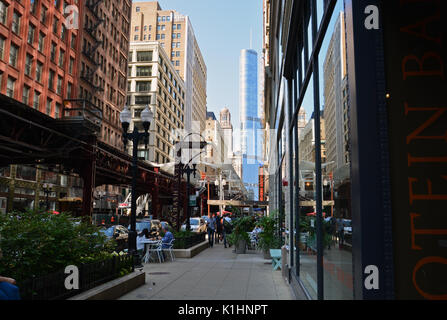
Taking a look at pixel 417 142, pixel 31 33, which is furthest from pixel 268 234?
pixel 31 33

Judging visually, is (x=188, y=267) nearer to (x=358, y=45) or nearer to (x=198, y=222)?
(x=358, y=45)

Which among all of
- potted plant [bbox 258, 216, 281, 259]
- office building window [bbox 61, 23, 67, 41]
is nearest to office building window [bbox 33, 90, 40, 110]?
office building window [bbox 61, 23, 67, 41]

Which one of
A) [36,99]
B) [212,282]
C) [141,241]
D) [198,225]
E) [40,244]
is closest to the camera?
[40,244]

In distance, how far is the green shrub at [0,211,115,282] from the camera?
262 inches

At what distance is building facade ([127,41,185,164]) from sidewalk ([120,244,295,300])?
3081 inches

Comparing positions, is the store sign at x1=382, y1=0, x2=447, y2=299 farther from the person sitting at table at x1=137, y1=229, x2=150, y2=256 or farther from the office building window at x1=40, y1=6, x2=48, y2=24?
→ the office building window at x1=40, y1=6, x2=48, y2=24

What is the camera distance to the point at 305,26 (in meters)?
8.15

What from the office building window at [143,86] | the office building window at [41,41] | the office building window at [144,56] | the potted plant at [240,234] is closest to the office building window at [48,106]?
the office building window at [41,41]

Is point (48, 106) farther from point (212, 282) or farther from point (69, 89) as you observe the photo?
point (212, 282)

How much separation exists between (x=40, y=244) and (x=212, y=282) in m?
5.55

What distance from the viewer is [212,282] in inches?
443

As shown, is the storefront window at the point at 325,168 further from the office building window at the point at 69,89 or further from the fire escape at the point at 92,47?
the fire escape at the point at 92,47

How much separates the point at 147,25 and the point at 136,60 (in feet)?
130
